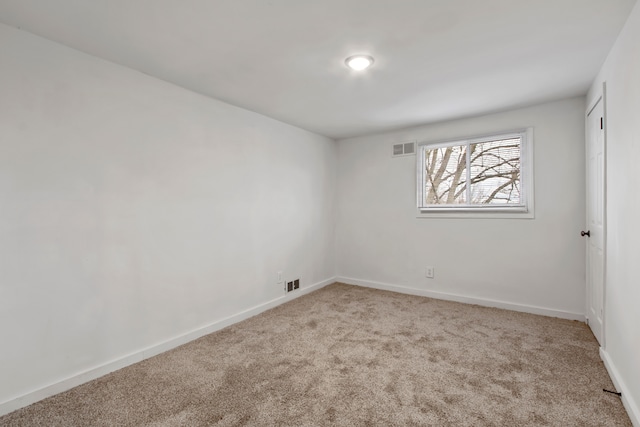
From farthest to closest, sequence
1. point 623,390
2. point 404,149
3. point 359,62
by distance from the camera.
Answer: point 404,149
point 359,62
point 623,390

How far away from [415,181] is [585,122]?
1766 millimetres

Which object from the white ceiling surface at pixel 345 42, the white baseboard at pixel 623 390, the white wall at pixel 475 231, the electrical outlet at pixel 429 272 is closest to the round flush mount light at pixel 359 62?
the white ceiling surface at pixel 345 42

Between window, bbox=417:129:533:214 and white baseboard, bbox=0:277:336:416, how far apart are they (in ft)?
7.98

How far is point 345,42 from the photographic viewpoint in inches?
79.4

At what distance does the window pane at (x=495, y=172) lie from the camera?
3.49 m

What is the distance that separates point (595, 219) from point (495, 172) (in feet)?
3.61

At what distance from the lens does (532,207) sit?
334cm

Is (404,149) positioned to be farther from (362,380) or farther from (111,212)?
(111,212)

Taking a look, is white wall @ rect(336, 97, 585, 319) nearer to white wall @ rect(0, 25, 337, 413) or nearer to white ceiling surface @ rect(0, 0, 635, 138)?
white ceiling surface @ rect(0, 0, 635, 138)

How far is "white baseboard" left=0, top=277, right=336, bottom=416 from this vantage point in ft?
6.11

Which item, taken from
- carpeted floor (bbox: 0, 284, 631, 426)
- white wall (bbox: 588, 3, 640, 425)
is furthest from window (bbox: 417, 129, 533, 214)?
carpeted floor (bbox: 0, 284, 631, 426)

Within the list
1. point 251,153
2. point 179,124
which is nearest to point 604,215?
point 251,153

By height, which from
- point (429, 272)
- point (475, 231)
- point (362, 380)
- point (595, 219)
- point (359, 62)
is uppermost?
point (359, 62)

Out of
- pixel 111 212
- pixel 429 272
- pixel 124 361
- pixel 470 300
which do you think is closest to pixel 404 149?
pixel 429 272
